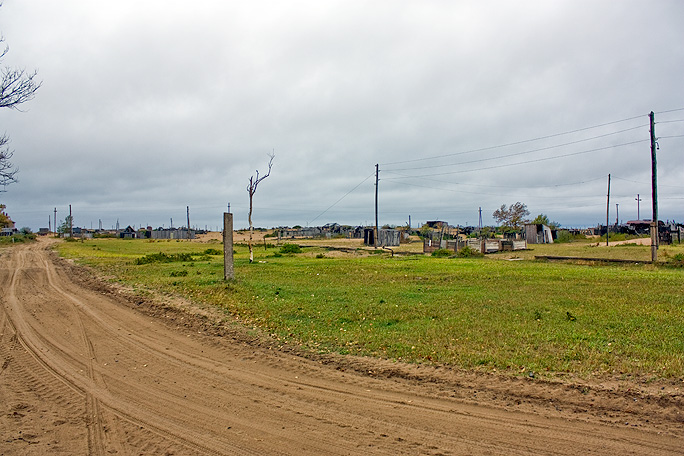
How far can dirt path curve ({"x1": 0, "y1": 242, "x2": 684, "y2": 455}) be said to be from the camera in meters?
4.56

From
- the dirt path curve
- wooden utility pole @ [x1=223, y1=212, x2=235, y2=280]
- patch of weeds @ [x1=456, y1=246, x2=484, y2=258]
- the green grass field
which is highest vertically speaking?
wooden utility pole @ [x1=223, y1=212, x2=235, y2=280]

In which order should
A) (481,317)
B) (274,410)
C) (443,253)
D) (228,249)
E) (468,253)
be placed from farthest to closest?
(443,253) < (468,253) < (228,249) < (481,317) < (274,410)

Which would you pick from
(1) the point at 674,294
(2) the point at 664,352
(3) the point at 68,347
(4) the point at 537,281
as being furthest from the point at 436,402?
(4) the point at 537,281

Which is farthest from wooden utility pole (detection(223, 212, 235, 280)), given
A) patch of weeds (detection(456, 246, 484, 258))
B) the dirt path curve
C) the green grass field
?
patch of weeds (detection(456, 246, 484, 258))

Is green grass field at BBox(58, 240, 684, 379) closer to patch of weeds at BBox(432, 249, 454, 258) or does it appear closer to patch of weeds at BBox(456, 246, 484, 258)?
patch of weeds at BBox(456, 246, 484, 258)

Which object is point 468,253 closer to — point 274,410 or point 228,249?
point 228,249

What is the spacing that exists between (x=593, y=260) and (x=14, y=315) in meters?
24.4

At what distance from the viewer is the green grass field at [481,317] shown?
22.5 ft

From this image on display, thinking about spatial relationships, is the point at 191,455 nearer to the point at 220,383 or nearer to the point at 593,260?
the point at 220,383

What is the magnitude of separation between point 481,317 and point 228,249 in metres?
9.07

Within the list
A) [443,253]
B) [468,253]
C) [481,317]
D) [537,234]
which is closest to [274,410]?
[481,317]

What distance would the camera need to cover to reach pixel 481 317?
9.55m

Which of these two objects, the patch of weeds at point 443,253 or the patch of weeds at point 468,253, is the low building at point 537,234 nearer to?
the patch of weeds at point 468,253

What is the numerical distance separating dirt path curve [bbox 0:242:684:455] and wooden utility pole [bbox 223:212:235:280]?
23.8ft
